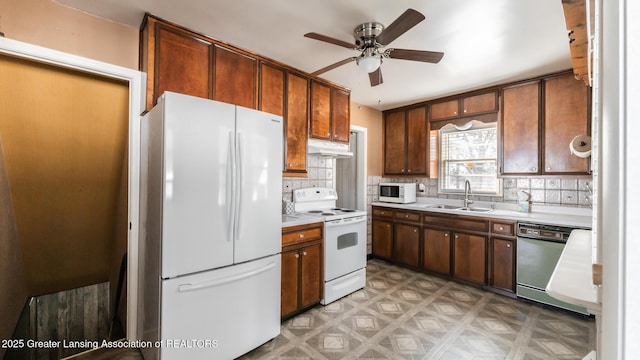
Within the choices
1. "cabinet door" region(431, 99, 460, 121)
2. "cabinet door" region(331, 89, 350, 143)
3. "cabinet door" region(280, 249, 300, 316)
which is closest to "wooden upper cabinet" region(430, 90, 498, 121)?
"cabinet door" region(431, 99, 460, 121)

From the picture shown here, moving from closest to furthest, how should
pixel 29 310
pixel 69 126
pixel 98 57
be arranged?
pixel 98 57 < pixel 69 126 < pixel 29 310

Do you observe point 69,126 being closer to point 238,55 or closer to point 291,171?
point 238,55

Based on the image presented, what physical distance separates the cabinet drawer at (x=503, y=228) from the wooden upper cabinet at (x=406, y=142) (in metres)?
1.25

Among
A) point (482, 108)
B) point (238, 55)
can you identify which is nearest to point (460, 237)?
point (482, 108)

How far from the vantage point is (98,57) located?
1.94 m

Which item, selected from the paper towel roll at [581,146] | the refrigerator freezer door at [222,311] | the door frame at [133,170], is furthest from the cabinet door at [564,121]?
the door frame at [133,170]

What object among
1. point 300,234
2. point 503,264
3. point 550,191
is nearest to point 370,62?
point 300,234

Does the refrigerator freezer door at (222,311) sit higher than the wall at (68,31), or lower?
lower

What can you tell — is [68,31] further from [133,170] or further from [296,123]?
[296,123]

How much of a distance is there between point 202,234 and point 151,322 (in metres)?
0.70

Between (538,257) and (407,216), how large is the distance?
1535 millimetres

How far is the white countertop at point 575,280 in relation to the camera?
0.93m

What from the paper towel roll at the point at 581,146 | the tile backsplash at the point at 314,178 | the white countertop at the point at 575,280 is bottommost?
the white countertop at the point at 575,280

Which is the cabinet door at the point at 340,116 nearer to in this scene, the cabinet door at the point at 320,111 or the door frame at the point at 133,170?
the cabinet door at the point at 320,111
